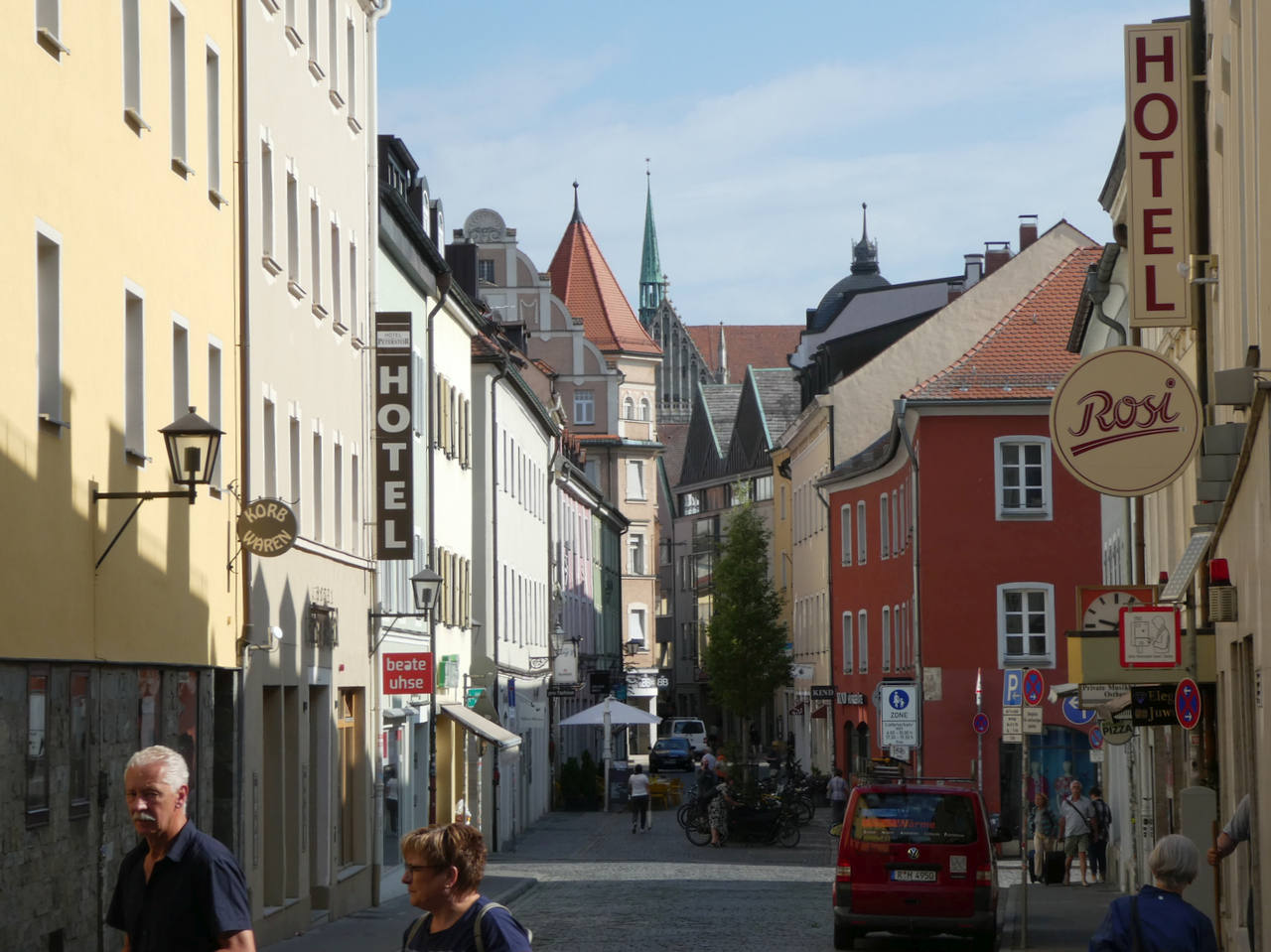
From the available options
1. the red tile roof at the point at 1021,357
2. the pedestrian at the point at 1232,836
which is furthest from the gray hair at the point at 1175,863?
the red tile roof at the point at 1021,357

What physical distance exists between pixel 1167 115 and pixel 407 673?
14406mm

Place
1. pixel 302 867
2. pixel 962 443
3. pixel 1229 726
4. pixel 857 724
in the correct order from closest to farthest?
1. pixel 1229 726
2. pixel 302 867
3. pixel 962 443
4. pixel 857 724

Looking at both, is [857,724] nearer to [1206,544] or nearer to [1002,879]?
[1002,879]

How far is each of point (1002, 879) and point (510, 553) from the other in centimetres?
1591

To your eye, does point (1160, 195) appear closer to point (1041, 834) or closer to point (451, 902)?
point (451, 902)

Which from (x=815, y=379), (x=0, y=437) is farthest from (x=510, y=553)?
(x=0, y=437)

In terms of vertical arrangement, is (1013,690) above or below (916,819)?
above

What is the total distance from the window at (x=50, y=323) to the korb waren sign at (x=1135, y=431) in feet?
23.8

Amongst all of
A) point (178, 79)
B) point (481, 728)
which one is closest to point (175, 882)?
point (178, 79)

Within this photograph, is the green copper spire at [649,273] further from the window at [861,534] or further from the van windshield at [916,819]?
the van windshield at [916,819]

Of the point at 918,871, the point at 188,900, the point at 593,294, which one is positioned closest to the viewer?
the point at 188,900

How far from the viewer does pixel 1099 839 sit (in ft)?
103

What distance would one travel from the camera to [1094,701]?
917 inches

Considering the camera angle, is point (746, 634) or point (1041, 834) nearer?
point (1041, 834)
